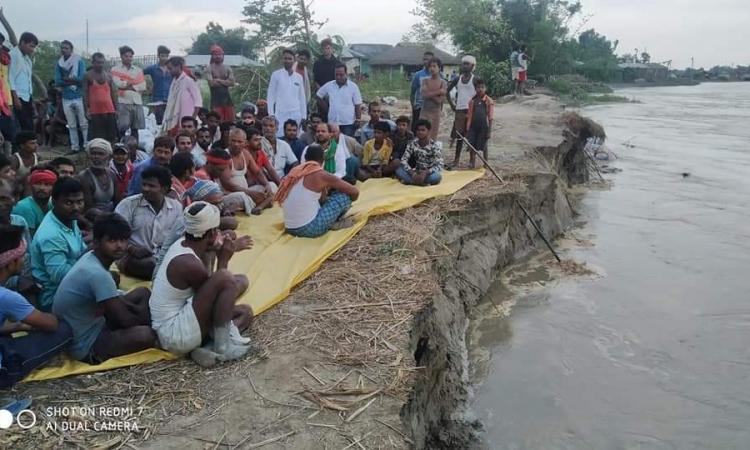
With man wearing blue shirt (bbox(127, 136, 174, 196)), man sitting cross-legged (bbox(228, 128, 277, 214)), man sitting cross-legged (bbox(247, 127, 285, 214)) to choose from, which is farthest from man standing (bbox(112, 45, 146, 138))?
man wearing blue shirt (bbox(127, 136, 174, 196))

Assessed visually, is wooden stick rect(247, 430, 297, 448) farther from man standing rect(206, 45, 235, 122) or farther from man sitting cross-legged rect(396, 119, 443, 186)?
man standing rect(206, 45, 235, 122)

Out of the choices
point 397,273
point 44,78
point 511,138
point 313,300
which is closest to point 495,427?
point 397,273

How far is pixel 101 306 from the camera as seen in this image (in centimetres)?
349

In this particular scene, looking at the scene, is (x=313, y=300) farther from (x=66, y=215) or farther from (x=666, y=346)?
(x=666, y=346)

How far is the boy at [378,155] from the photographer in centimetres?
828

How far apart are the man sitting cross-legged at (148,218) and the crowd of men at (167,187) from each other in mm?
12

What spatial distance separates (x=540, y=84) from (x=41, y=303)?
103 feet

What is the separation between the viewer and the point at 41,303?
3.84m

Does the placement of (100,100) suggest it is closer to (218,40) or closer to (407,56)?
(407,56)

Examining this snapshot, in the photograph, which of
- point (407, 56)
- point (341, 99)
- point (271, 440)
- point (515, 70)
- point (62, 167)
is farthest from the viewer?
point (407, 56)

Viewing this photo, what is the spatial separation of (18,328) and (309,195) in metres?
3.05

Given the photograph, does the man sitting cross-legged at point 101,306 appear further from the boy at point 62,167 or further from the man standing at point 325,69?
the man standing at point 325,69

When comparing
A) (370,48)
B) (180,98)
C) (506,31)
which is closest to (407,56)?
(506,31)

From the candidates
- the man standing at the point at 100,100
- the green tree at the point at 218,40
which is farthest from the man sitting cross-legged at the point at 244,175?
the green tree at the point at 218,40
